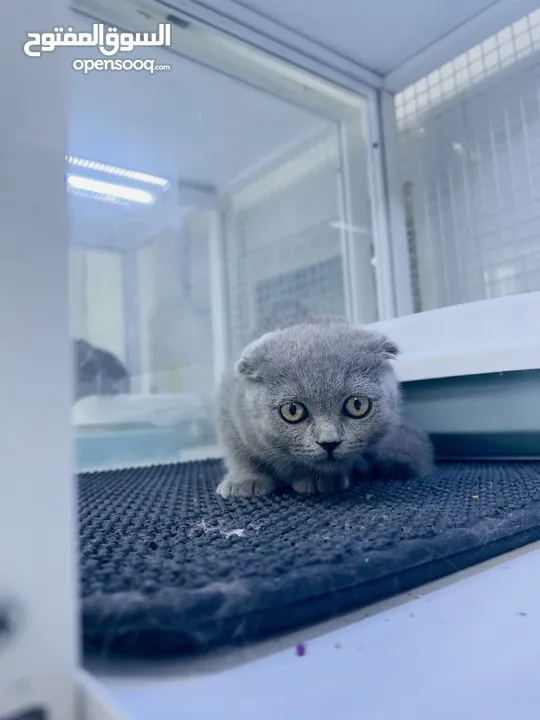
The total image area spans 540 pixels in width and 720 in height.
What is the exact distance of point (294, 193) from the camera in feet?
7.71

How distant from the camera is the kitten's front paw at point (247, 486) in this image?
3.67 ft

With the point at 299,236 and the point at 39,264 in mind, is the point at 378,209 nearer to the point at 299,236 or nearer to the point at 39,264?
the point at 299,236

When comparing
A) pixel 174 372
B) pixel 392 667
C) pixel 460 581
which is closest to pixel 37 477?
pixel 392 667

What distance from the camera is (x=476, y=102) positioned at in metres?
1.91

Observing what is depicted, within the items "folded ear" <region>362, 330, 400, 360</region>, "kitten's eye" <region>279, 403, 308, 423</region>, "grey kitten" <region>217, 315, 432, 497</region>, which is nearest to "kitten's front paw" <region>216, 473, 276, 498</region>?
"grey kitten" <region>217, 315, 432, 497</region>

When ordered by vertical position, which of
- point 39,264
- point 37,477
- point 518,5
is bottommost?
point 37,477

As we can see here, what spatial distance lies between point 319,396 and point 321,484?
0.19 meters

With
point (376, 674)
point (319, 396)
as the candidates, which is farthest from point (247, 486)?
point (376, 674)

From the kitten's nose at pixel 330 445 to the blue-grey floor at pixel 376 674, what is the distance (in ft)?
1.41

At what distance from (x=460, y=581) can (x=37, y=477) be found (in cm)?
50

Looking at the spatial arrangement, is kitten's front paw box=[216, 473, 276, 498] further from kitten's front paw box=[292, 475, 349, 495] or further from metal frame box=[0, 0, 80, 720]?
metal frame box=[0, 0, 80, 720]

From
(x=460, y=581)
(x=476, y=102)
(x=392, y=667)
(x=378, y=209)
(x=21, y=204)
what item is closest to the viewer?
(x=21, y=204)

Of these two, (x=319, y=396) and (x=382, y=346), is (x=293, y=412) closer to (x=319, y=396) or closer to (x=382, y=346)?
(x=319, y=396)

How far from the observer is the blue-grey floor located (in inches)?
15.6
